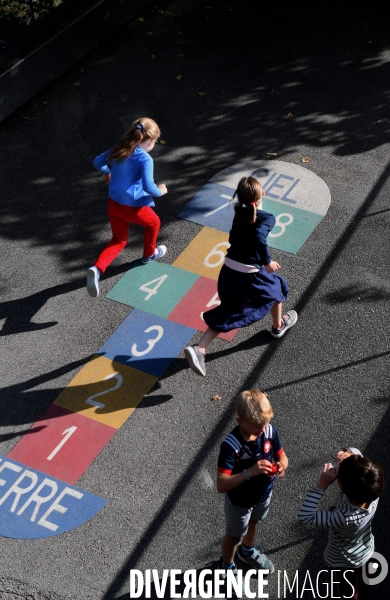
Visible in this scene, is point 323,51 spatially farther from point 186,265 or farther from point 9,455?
point 9,455

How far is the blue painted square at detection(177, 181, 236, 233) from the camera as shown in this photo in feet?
28.8

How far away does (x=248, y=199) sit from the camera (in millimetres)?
6031

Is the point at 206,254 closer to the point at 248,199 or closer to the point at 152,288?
the point at 152,288

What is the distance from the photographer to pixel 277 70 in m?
11.7

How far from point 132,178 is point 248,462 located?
3561 mm

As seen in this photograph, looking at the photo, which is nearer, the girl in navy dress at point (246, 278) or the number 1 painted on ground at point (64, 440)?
the girl in navy dress at point (246, 278)

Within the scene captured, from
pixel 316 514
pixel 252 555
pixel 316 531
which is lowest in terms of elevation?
pixel 316 531

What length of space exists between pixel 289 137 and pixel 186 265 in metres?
3.11

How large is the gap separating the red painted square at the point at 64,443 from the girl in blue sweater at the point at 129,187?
1463 millimetres

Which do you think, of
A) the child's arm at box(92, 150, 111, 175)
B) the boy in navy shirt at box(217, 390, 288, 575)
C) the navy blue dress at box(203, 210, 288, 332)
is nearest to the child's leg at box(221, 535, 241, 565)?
the boy in navy shirt at box(217, 390, 288, 575)

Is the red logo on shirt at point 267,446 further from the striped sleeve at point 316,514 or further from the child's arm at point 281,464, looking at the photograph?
the striped sleeve at point 316,514

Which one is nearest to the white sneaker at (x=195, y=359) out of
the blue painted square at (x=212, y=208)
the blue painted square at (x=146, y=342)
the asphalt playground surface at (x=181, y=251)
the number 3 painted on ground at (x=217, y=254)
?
the asphalt playground surface at (x=181, y=251)

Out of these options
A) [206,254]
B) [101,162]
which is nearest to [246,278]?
[206,254]

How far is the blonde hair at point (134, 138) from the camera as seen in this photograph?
7.00 meters
